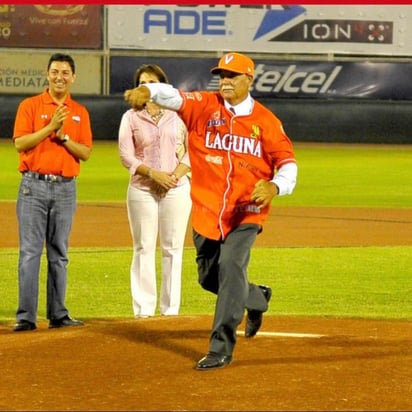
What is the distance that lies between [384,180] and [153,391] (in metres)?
18.0

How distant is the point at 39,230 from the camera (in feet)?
29.1

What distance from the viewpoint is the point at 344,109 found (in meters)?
30.3

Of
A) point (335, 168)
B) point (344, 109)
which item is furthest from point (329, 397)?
point (344, 109)

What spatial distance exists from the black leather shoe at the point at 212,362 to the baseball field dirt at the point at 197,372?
0.14 feet

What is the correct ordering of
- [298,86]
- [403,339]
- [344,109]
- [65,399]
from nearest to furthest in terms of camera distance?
[65,399] < [403,339] < [344,109] < [298,86]

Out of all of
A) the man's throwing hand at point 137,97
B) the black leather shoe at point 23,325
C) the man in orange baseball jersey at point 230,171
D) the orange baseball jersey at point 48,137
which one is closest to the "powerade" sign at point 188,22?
the orange baseball jersey at point 48,137

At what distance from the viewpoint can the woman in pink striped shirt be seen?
947 centimetres

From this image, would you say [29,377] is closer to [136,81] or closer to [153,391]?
[153,391]

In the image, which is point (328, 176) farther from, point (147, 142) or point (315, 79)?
point (147, 142)

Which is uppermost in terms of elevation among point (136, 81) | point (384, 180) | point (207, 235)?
point (136, 81)

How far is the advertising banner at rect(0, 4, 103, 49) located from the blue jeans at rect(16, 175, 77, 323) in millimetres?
26127

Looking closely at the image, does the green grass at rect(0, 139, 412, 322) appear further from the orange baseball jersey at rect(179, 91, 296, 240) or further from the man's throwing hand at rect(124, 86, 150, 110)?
the man's throwing hand at rect(124, 86, 150, 110)

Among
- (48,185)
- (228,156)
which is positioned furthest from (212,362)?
(48,185)

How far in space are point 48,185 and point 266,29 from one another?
1040 inches
